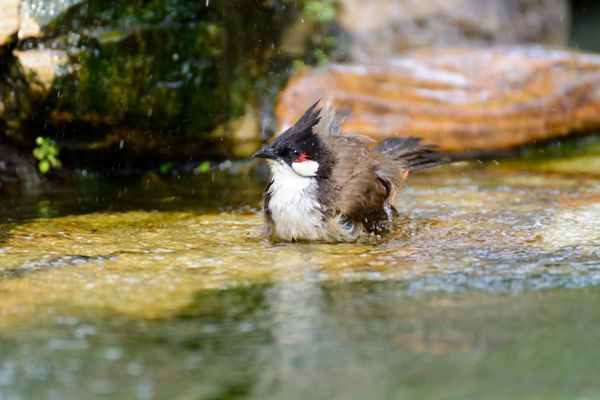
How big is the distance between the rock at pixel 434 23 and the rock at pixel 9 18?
3201 millimetres

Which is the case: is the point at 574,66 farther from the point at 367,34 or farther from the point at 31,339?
the point at 31,339

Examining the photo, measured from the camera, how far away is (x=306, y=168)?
4574mm

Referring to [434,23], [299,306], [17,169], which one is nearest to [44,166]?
[17,169]

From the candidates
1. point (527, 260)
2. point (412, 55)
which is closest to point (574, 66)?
point (412, 55)

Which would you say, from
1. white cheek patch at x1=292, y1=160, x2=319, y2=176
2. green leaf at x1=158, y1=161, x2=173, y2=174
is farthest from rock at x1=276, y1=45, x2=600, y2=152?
white cheek patch at x1=292, y1=160, x2=319, y2=176

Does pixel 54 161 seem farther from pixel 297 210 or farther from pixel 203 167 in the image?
pixel 297 210

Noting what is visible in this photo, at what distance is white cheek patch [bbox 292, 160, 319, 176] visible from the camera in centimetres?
457

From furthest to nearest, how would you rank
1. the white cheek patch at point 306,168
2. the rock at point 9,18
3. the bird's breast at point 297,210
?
the rock at point 9,18 < the white cheek patch at point 306,168 < the bird's breast at point 297,210

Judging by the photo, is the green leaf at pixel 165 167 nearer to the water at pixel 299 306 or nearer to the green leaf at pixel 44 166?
the green leaf at pixel 44 166

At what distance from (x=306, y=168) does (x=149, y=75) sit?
2363mm

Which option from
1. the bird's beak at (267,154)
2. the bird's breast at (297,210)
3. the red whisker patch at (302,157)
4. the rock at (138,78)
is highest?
the rock at (138,78)

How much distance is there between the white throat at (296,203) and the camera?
4.46 m

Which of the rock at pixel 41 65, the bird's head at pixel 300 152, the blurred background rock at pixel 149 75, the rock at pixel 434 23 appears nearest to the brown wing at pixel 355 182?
the bird's head at pixel 300 152

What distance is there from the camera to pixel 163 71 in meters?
6.53
